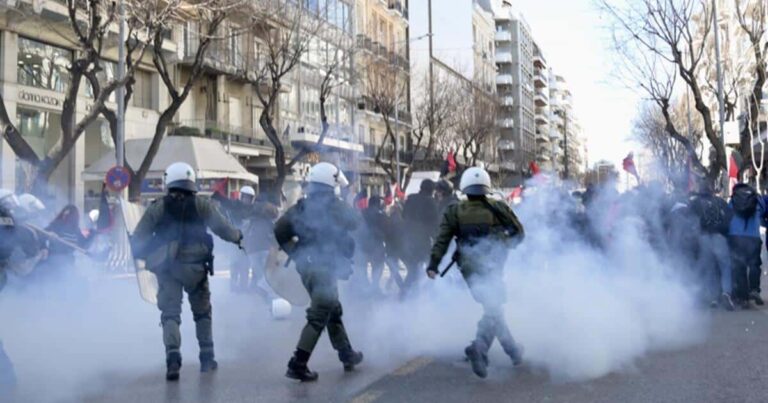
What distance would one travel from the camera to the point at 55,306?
898cm

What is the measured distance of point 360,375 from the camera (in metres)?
5.68

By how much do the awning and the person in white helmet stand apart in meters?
12.0

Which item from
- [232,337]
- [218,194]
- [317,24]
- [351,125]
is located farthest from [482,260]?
[351,125]

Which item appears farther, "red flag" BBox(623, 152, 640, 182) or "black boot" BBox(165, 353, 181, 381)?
"red flag" BBox(623, 152, 640, 182)

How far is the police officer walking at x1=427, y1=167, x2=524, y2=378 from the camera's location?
217 inches

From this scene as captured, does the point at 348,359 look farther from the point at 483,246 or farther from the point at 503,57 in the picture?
the point at 503,57

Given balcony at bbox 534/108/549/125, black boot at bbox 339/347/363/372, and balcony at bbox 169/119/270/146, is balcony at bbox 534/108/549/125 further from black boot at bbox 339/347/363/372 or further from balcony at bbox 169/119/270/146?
black boot at bbox 339/347/363/372

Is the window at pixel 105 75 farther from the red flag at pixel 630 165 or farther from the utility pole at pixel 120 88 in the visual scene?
the red flag at pixel 630 165

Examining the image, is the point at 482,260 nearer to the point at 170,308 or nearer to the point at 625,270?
the point at 170,308

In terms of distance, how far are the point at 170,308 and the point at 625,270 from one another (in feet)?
17.3

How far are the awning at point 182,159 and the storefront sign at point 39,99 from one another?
3.68m

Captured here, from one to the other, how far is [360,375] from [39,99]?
1960 cm

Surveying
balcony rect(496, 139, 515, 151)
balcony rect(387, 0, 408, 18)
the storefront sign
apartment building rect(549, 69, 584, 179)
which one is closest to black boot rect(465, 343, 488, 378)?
the storefront sign

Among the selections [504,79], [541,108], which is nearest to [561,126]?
[541,108]
